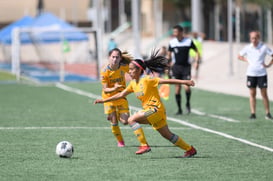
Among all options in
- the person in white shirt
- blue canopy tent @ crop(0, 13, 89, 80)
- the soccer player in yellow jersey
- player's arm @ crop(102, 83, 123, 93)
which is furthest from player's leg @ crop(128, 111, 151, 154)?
blue canopy tent @ crop(0, 13, 89, 80)

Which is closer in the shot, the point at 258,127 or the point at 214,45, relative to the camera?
the point at 258,127

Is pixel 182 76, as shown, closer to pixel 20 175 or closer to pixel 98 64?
pixel 20 175

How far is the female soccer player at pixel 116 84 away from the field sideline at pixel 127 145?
0.36 meters

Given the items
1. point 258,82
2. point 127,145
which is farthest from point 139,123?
point 258,82

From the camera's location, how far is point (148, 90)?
1227 centimetres

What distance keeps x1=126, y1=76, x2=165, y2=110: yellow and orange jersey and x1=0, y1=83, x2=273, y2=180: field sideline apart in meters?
0.80

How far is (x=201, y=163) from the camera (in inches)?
458

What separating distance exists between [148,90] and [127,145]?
194 cm

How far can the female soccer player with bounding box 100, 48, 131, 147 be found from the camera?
45.5 ft

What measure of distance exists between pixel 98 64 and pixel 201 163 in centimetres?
2689

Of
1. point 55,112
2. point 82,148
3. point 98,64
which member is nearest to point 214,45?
point 98,64

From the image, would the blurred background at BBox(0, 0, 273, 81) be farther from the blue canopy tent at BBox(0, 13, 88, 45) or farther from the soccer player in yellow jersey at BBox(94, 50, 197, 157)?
the soccer player in yellow jersey at BBox(94, 50, 197, 157)

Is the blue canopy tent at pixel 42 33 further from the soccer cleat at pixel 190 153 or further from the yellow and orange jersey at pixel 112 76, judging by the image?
the soccer cleat at pixel 190 153

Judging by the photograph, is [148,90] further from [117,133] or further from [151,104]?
[117,133]
